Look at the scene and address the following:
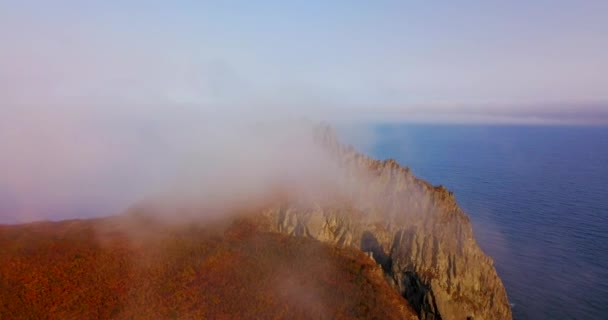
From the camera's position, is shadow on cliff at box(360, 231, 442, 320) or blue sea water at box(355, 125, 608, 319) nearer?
shadow on cliff at box(360, 231, 442, 320)

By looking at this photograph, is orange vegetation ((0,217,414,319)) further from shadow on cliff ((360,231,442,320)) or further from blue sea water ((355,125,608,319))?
blue sea water ((355,125,608,319))

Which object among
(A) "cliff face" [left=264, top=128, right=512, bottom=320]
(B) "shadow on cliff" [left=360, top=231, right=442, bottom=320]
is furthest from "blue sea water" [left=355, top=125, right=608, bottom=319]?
(B) "shadow on cliff" [left=360, top=231, right=442, bottom=320]

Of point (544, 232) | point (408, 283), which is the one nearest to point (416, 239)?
point (408, 283)

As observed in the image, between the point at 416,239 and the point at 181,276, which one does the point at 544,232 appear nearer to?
the point at 416,239

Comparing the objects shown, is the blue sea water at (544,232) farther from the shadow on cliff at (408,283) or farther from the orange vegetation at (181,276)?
the orange vegetation at (181,276)

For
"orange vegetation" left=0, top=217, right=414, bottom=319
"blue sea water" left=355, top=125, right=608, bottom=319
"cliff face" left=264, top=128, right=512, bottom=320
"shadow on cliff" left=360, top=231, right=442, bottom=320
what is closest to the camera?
"orange vegetation" left=0, top=217, right=414, bottom=319

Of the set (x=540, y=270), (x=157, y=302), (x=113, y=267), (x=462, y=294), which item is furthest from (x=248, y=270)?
(x=540, y=270)

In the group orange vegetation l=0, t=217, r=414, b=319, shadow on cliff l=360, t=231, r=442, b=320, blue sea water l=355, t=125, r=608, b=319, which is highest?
orange vegetation l=0, t=217, r=414, b=319

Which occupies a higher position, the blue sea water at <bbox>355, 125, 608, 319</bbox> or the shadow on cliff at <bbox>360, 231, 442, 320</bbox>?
the shadow on cliff at <bbox>360, 231, 442, 320</bbox>
